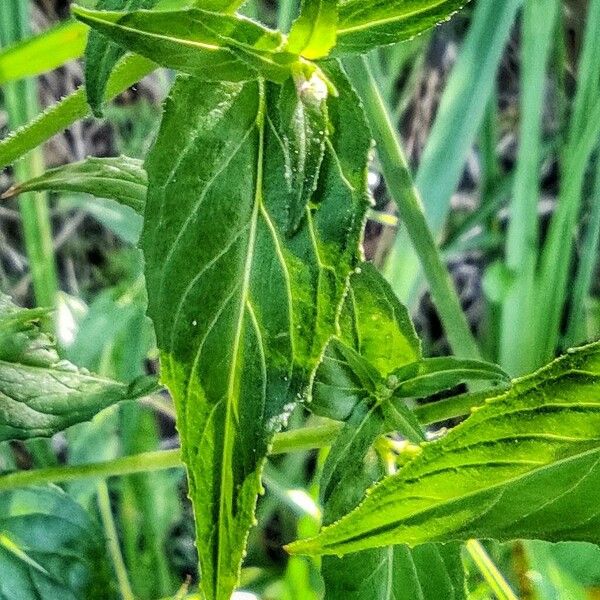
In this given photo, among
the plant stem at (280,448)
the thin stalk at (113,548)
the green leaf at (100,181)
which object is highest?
the green leaf at (100,181)

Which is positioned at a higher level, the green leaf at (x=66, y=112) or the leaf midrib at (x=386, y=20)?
the leaf midrib at (x=386, y=20)

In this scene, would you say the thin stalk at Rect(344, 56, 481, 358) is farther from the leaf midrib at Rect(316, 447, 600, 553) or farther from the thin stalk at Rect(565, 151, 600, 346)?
the leaf midrib at Rect(316, 447, 600, 553)

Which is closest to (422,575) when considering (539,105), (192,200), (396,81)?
(192,200)

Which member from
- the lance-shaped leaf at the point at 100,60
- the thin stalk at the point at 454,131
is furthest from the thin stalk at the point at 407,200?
the lance-shaped leaf at the point at 100,60

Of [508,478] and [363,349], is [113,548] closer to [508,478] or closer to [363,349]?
[363,349]

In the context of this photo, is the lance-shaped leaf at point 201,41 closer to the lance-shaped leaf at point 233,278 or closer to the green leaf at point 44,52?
the lance-shaped leaf at point 233,278

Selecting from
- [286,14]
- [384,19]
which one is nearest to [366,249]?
[286,14]
